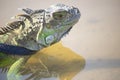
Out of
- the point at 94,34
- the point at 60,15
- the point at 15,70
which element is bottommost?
the point at 15,70

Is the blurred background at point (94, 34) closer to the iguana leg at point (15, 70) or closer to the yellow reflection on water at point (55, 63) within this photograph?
the yellow reflection on water at point (55, 63)

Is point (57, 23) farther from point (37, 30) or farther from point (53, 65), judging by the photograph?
point (53, 65)

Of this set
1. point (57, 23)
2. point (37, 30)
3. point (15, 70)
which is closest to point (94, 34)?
point (57, 23)

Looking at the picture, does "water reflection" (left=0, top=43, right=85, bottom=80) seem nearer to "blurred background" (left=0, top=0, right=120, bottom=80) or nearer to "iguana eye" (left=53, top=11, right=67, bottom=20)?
"blurred background" (left=0, top=0, right=120, bottom=80)

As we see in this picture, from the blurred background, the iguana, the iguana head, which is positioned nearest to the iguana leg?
the iguana

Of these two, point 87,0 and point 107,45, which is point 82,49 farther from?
point 87,0

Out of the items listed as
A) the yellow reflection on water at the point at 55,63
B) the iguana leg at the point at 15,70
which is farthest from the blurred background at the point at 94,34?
the iguana leg at the point at 15,70
